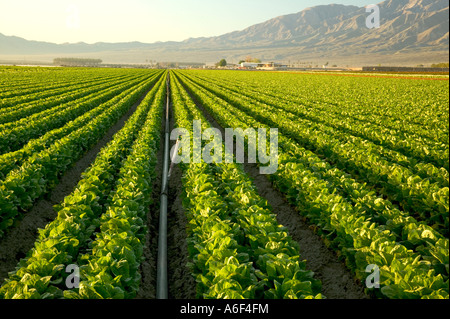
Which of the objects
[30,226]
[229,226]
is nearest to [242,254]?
[229,226]

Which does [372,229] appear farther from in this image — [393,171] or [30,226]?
[30,226]

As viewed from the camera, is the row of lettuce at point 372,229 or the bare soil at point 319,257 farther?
the bare soil at point 319,257

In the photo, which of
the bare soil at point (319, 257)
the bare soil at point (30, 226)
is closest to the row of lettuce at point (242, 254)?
the bare soil at point (319, 257)

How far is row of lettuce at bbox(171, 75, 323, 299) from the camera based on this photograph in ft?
12.7

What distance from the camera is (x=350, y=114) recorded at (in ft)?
61.5

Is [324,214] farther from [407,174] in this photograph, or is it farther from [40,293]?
[40,293]

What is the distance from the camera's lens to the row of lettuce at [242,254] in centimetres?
387

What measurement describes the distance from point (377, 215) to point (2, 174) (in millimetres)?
9155

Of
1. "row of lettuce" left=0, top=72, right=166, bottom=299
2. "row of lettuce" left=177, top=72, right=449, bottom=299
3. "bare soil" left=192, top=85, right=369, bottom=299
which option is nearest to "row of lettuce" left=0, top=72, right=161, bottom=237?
"row of lettuce" left=0, top=72, right=166, bottom=299

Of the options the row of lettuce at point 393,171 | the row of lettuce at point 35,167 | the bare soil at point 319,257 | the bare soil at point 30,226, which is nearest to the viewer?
the bare soil at point 319,257

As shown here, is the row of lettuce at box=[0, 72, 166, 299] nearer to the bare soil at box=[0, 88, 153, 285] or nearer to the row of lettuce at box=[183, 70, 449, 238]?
the bare soil at box=[0, 88, 153, 285]

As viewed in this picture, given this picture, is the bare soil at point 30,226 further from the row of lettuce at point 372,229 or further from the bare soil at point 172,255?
the row of lettuce at point 372,229

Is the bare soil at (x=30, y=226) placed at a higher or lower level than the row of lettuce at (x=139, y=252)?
lower
